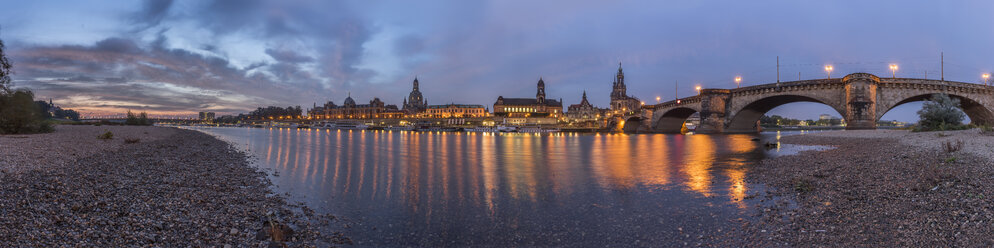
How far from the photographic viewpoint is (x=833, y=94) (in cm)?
5288

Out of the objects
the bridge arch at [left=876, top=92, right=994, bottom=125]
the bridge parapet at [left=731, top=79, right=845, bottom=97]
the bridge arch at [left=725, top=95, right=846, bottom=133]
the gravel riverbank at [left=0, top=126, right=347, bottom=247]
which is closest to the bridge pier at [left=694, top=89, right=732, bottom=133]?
the bridge arch at [left=725, top=95, right=846, bottom=133]

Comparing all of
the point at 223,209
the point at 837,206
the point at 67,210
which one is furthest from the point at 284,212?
the point at 837,206

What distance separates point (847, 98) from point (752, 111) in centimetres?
1978

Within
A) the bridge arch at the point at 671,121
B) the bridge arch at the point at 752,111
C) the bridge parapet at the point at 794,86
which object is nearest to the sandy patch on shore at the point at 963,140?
the bridge parapet at the point at 794,86

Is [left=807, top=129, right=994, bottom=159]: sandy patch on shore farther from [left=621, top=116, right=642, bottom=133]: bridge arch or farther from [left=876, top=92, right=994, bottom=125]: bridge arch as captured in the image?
[left=621, top=116, right=642, bottom=133]: bridge arch

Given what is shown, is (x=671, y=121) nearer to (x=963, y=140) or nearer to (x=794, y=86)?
(x=794, y=86)

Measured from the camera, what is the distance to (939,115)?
34.8 metres

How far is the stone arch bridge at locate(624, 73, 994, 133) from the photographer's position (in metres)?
48.3

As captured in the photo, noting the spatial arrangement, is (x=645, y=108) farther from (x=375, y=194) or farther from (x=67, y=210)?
(x=67, y=210)

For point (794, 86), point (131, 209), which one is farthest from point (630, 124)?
point (131, 209)

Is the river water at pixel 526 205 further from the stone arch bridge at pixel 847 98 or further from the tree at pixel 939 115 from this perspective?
the stone arch bridge at pixel 847 98

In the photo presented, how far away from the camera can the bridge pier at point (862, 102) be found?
48125mm

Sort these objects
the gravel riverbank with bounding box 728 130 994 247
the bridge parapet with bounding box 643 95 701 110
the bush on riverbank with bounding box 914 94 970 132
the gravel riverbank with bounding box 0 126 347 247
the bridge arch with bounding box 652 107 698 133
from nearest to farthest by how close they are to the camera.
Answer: the gravel riverbank with bounding box 0 126 347 247, the gravel riverbank with bounding box 728 130 994 247, the bush on riverbank with bounding box 914 94 970 132, the bridge parapet with bounding box 643 95 701 110, the bridge arch with bounding box 652 107 698 133

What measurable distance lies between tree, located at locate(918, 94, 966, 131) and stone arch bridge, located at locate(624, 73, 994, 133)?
11801 mm
